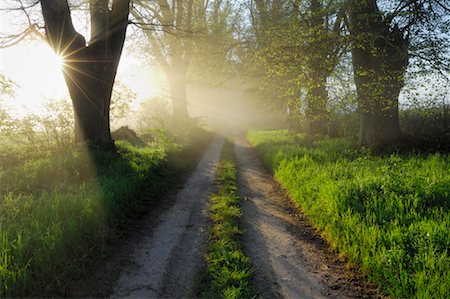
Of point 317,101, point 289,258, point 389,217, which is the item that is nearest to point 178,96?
point 317,101

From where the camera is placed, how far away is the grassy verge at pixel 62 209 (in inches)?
138

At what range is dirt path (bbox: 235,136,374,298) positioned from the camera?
3.72 meters

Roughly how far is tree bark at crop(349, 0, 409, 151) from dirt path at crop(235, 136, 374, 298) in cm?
540

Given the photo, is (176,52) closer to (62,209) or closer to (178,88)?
(178,88)

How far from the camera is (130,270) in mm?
4031

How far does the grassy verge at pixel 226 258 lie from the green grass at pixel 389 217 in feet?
5.62

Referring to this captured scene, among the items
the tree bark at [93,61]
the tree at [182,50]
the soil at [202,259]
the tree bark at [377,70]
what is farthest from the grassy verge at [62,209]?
the tree at [182,50]

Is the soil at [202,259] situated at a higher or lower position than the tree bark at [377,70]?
lower

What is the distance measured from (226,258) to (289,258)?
3.68 ft

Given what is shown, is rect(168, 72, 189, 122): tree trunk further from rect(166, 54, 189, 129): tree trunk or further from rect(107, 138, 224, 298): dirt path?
rect(107, 138, 224, 298): dirt path

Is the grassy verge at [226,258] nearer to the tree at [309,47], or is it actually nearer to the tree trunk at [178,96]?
the tree at [309,47]

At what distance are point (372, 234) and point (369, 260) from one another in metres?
0.46

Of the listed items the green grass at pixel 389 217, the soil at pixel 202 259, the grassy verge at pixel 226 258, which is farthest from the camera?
the soil at pixel 202 259

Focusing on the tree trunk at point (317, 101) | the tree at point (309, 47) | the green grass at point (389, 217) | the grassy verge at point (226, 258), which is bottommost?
the grassy verge at point (226, 258)
